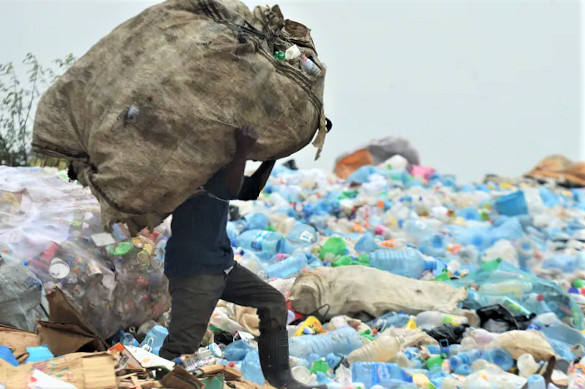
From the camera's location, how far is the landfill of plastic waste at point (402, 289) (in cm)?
388

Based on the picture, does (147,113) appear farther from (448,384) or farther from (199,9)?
(448,384)

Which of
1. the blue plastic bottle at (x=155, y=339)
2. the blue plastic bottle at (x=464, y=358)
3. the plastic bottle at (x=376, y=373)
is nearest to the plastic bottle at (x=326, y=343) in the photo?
the plastic bottle at (x=376, y=373)

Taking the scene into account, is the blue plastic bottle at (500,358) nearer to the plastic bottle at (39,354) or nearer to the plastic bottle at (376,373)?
the plastic bottle at (376,373)

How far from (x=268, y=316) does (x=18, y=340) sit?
0.96 metres

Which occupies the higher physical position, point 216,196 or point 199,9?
point 199,9

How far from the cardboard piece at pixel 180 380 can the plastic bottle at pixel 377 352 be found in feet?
5.21

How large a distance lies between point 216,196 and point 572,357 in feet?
8.23

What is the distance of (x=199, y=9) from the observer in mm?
2713

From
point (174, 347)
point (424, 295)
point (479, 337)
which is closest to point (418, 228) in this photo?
point (424, 295)

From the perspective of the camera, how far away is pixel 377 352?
3.99 meters

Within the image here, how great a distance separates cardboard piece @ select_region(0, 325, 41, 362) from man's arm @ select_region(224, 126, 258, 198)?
981mm

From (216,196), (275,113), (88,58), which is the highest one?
(88,58)

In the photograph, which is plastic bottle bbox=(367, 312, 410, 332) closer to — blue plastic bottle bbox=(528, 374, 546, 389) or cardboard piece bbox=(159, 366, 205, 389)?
blue plastic bottle bbox=(528, 374, 546, 389)

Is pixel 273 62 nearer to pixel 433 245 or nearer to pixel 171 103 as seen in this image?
pixel 171 103
